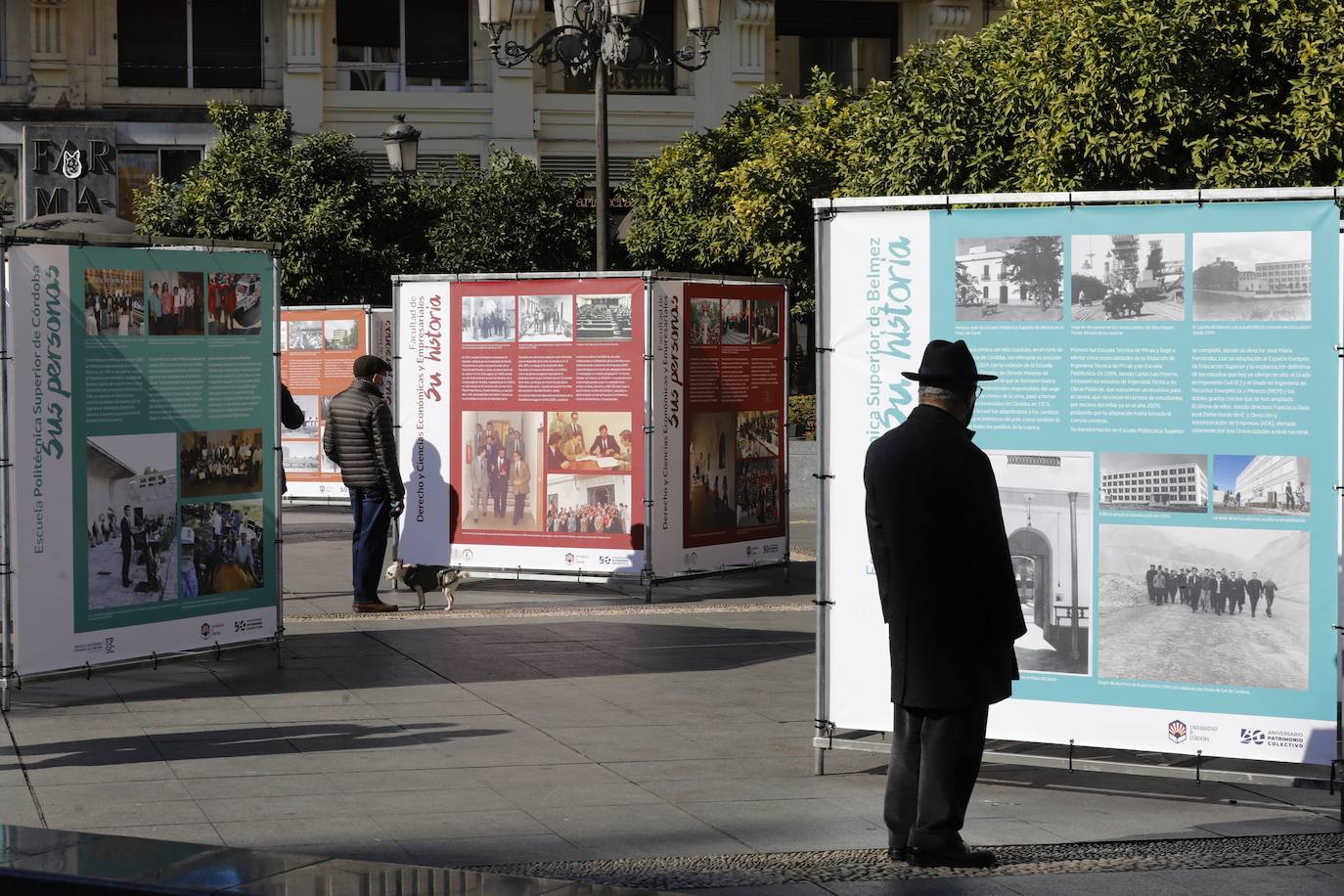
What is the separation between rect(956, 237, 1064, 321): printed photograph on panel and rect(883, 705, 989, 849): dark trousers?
1983 mm

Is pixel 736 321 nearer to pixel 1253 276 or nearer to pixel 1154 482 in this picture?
pixel 1154 482

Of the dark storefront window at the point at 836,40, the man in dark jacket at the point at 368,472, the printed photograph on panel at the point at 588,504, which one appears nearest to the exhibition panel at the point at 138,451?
the man in dark jacket at the point at 368,472

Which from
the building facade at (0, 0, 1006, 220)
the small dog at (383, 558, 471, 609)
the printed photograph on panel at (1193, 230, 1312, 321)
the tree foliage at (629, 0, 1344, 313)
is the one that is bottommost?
the small dog at (383, 558, 471, 609)

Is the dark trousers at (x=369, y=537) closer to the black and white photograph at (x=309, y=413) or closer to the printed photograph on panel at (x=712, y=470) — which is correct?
the printed photograph on panel at (x=712, y=470)

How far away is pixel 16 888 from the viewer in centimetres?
568

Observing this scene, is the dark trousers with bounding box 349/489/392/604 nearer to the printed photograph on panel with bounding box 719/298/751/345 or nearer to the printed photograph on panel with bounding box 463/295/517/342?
the printed photograph on panel with bounding box 463/295/517/342

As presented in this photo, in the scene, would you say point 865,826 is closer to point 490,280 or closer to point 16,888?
point 16,888

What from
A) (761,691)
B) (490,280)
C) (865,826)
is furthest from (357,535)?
(865,826)

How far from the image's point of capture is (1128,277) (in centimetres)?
726

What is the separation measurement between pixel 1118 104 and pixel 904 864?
488 inches

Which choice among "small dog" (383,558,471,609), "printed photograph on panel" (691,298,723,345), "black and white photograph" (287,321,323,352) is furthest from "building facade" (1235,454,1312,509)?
"black and white photograph" (287,321,323,352)

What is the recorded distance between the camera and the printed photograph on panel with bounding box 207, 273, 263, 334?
10.2 m

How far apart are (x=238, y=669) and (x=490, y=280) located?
454cm

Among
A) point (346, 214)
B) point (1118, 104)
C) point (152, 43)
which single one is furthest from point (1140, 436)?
point (152, 43)
